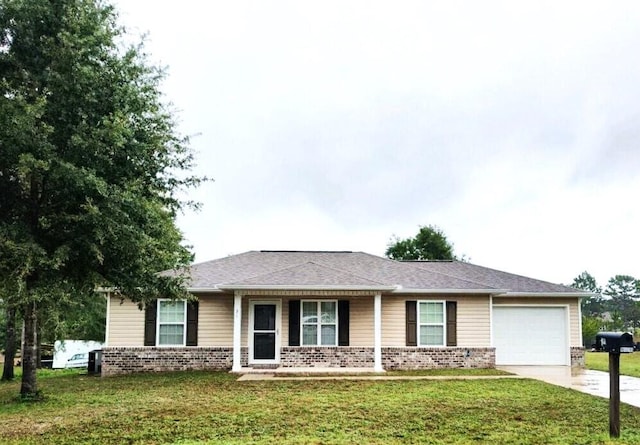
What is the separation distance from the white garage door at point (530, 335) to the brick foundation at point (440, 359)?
172 cm

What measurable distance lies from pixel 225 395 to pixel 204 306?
22.0 feet

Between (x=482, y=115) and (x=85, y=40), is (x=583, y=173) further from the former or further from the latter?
(x=85, y=40)

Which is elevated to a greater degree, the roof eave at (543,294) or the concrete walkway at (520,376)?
the roof eave at (543,294)

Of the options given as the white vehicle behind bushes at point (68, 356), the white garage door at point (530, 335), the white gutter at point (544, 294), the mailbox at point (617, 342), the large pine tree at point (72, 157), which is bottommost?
the white vehicle behind bushes at point (68, 356)

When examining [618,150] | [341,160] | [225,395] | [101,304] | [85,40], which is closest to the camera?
[85,40]

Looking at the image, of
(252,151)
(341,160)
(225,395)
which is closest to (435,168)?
(341,160)

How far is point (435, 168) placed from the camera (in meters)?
24.0

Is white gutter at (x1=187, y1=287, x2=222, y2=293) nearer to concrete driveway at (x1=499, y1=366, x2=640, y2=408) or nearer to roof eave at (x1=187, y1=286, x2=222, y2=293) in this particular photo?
roof eave at (x1=187, y1=286, x2=222, y2=293)

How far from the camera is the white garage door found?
20125mm

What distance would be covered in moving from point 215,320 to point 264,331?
5.04ft

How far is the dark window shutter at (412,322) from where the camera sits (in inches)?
742

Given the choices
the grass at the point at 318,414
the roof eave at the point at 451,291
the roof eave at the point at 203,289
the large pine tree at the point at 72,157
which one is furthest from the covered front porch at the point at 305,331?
the large pine tree at the point at 72,157

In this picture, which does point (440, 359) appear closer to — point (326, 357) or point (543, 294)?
point (326, 357)

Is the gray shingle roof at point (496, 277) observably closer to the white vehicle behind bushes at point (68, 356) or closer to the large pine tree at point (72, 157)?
the large pine tree at point (72, 157)
